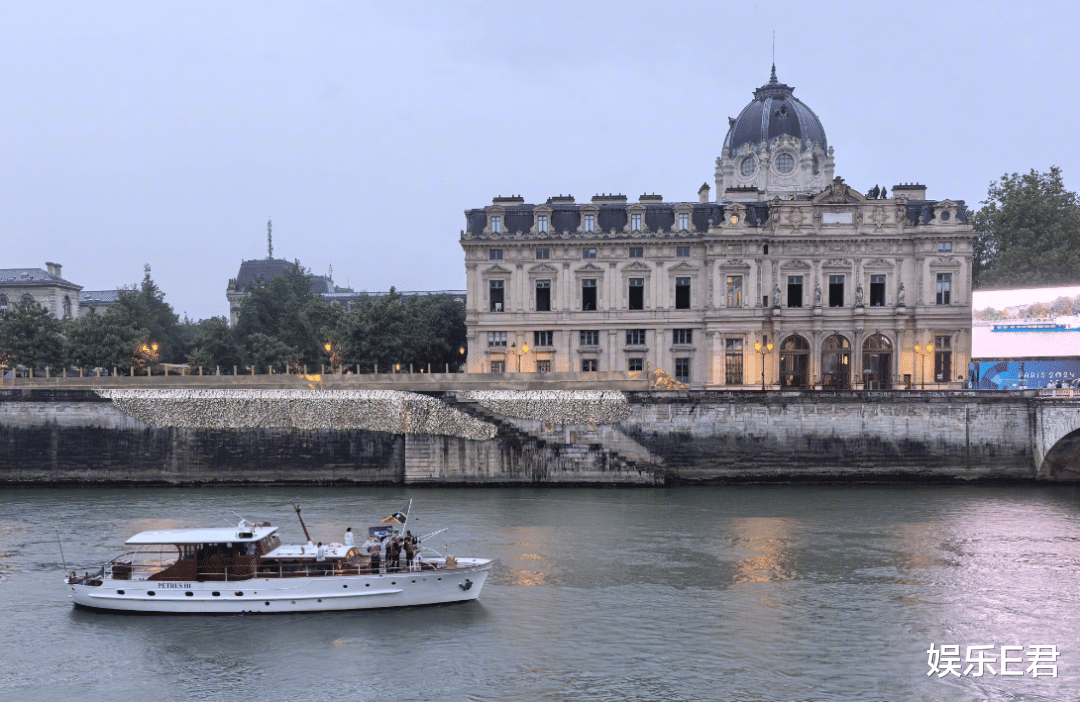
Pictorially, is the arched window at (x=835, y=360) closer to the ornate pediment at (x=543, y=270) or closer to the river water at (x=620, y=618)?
the ornate pediment at (x=543, y=270)

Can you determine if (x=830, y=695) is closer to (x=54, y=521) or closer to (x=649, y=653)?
(x=649, y=653)

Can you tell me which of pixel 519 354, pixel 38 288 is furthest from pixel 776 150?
pixel 38 288

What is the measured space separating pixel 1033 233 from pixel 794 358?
90.0ft

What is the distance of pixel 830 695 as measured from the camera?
2478 cm

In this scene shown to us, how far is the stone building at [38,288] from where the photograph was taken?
403 feet

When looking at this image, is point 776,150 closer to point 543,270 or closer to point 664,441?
point 543,270

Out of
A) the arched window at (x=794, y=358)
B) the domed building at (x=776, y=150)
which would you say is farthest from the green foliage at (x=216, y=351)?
the domed building at (x=776, y=150)

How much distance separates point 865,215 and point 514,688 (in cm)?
6052

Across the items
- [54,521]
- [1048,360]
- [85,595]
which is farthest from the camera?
[1048,360]

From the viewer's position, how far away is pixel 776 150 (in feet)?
325

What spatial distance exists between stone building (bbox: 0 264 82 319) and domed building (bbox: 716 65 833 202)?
266 feet

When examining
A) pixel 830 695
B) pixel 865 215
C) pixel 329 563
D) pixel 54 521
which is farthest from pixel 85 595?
pixel 865 215

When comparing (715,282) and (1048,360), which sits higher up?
(715,282)

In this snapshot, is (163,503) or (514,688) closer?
(514,688)
